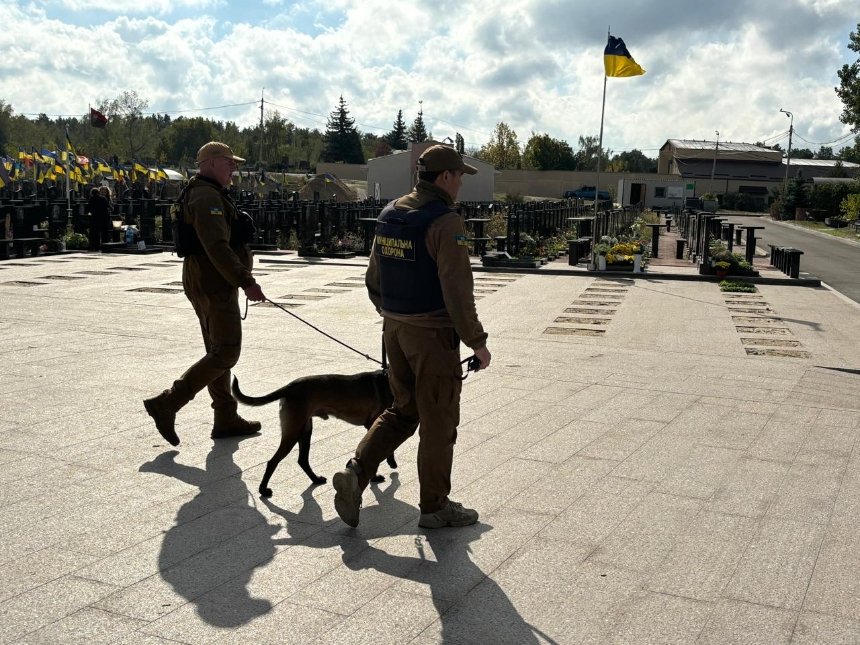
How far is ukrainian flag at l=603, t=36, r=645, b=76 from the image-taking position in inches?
810

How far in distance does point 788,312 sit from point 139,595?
1260 centimetres

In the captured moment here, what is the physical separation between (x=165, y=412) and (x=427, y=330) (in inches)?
90.0

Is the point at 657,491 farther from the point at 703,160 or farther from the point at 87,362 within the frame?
the point at 703,160

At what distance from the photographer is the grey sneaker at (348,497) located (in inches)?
170

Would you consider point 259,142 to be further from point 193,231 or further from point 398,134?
point 193,231

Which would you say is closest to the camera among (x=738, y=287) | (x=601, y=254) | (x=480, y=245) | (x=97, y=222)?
(x=738, y=287)

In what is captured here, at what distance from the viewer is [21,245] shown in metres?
20.1

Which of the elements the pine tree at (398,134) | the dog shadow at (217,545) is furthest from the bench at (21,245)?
the pine tree at (398,134)

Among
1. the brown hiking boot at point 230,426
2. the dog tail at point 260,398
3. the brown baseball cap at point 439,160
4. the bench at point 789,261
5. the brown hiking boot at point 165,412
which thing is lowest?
the brown hiking boot at point 230,426

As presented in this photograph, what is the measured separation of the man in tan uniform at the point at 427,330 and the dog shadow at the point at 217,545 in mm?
490

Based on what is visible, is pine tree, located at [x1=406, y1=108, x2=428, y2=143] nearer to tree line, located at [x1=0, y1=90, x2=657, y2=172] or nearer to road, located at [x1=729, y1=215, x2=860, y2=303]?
tree line, located at [x1=0, y1=90, x2=657, y2=172]

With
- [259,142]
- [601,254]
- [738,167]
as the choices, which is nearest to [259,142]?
[259,142]

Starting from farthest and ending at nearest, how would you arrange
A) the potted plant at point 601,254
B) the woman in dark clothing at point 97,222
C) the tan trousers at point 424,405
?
the woman in dark clothing at point 97,222 → the potted plant at point 601,254 → the tan trousers at point 424,405

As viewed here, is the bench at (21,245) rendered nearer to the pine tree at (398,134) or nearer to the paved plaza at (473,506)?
the paved plaza at (473,506)
